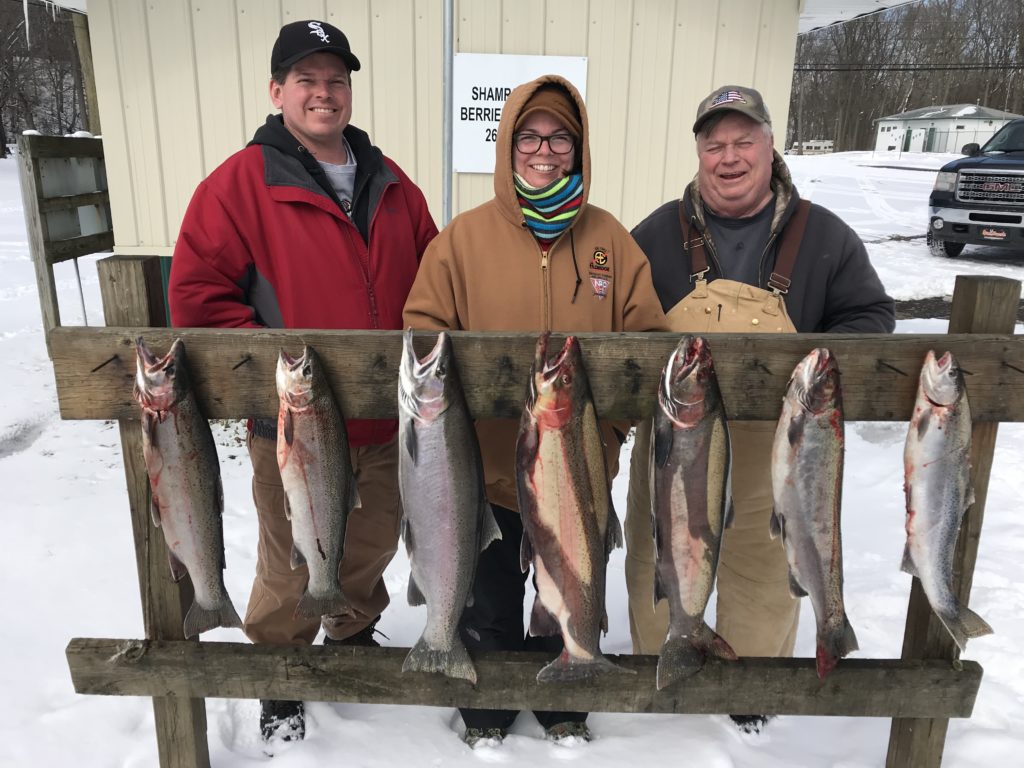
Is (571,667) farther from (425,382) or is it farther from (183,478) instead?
(183,478)

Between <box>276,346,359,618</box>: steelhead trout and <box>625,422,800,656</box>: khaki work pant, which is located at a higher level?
<box>276,346,359,618</box>: steelhead trout

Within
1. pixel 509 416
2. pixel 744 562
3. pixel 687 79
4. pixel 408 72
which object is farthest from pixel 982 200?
pixel 509 416

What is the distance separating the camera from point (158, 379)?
1.87 m

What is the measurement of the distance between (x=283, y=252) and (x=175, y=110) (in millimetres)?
3705

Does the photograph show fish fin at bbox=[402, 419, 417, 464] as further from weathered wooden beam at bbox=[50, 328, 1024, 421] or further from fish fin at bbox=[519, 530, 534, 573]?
fish fin at bbox=[519, 530, 534, 573]

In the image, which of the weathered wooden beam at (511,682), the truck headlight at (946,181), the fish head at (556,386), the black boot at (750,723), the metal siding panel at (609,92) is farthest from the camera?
the truck headlight at (946,181)

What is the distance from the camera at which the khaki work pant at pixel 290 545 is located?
254 cm

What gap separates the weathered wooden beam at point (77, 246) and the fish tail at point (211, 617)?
4.58 meters

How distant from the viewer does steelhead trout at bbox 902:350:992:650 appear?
1881mm

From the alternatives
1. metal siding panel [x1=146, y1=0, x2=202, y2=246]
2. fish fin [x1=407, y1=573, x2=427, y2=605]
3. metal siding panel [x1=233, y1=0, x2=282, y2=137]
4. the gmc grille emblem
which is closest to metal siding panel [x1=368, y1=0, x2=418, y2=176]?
metal siding panel [x1=233, y1=0, x2=282, y2=137]

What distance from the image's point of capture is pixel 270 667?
2.19 meters

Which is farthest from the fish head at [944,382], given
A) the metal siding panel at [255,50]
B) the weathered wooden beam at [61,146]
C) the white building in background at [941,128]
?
the white building in background at [941,128]

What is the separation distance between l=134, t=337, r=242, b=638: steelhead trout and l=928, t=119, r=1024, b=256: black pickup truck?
43.0 ft

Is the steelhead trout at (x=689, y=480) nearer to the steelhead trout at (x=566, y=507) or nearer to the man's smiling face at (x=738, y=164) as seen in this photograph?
the steelhead trout at (x=566, y=507)
